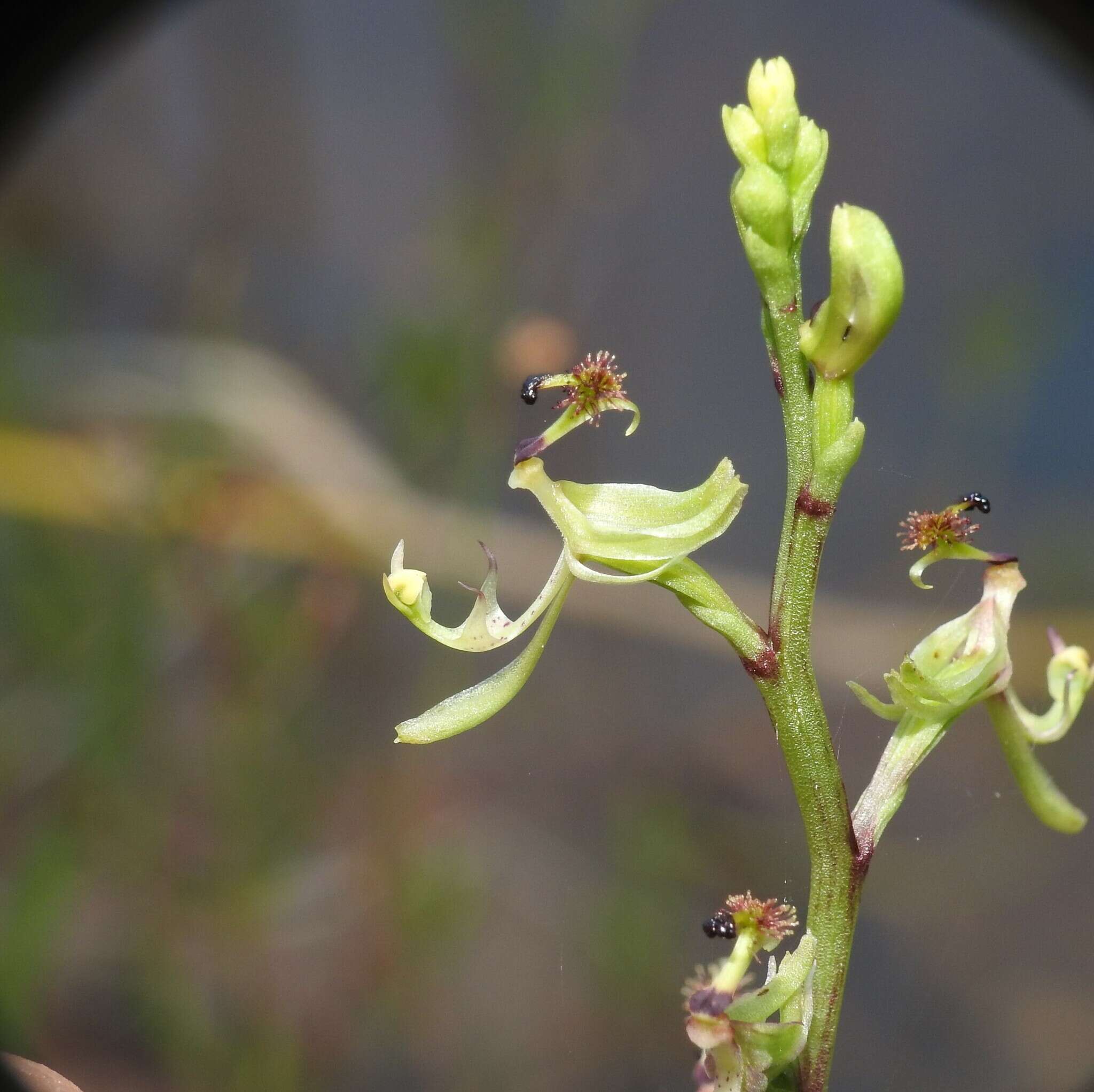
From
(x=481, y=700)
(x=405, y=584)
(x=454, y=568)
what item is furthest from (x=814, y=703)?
(x=454, y=568)

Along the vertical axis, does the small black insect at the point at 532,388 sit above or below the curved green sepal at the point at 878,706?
above

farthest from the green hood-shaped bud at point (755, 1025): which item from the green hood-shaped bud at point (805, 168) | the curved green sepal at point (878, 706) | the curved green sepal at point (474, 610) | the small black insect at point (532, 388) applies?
the green hood-shaped bud at point (805, 168)

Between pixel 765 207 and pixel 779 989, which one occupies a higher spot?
pixel 765 207

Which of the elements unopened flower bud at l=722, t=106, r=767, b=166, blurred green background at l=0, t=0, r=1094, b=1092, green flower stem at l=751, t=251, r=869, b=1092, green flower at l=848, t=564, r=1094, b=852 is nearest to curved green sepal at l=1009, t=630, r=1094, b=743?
green flower at l=848, t=564, r=1094, b=852

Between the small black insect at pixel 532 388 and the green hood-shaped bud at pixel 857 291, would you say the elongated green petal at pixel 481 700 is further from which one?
the green hood-shaped bud at pixel 857 291

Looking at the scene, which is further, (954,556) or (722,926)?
(954,556)

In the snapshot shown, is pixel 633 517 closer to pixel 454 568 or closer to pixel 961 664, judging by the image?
pixel 961 664
